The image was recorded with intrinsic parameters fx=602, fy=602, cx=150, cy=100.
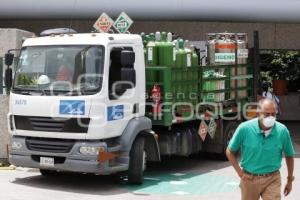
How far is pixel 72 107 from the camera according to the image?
30.6 ft

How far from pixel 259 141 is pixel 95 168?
12.6 feet

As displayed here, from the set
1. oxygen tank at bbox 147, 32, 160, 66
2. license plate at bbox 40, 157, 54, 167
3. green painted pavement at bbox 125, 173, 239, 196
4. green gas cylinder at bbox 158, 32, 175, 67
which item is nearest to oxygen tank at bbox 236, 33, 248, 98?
green gas cylinder at bbox 158, 32, 175, 67

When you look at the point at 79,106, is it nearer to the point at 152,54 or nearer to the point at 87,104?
the point at 87,104

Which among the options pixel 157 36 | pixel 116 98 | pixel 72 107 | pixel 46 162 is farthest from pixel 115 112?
pixel 157 36

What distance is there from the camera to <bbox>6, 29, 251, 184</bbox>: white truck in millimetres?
9336

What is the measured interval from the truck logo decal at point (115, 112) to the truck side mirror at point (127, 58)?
0.70 meters

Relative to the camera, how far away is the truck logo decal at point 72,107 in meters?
9.29

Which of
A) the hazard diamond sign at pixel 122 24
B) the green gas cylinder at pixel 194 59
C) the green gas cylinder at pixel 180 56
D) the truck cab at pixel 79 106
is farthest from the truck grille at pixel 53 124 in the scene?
the hazard diamond sign at pixel 122 24

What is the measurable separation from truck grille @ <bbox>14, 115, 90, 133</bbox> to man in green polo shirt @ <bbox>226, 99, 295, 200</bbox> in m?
3.76

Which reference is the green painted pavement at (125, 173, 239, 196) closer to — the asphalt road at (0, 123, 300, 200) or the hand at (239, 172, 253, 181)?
the asphalt road at (0, 123, 300, 200)

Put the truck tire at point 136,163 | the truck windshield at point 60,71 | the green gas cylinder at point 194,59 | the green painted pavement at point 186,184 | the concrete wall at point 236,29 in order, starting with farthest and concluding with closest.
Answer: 1. the concrete wall at point 236,29
2. the green gas cylinder at point 194,59
3. the truck tire at point 136,163
4. the green painted pavement at point 186,184
5. the truck windshield at point 60,71

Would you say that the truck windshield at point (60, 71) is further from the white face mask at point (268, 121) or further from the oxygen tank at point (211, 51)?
the white face mask at point (268, 121)

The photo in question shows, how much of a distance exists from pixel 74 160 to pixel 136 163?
119 centimetres

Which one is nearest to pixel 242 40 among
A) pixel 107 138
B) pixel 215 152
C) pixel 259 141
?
pixel 215 152
